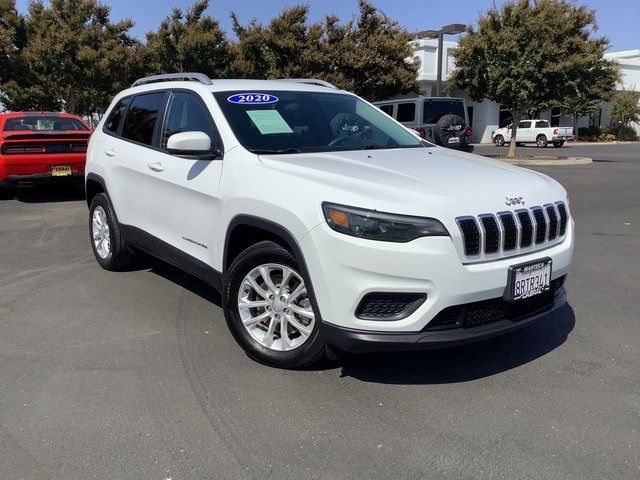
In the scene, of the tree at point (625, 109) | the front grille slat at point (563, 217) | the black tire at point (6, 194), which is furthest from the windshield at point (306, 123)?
the tree at point (625, 109)

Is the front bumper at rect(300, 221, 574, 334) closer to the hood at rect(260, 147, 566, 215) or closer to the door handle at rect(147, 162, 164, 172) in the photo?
the hood at rect(260, 147, 566, 215)

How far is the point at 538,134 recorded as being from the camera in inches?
1432

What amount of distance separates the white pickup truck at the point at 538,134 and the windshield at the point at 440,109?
1881 centimetres

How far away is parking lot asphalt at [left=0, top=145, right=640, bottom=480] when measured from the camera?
2816 millimetres

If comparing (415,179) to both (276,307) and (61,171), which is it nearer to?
(276,307)

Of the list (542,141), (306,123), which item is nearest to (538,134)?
(542,141)

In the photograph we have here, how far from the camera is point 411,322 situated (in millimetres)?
3166

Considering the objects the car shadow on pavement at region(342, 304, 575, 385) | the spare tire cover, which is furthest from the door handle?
the spare tire cover

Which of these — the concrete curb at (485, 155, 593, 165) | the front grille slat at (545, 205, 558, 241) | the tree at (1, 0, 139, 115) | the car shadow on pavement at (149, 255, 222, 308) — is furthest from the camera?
the tree at (1, 0, 139, 115)

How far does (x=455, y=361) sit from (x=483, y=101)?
3098 cm

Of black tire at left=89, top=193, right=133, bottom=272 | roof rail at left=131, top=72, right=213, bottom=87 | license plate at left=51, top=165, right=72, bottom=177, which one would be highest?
roof rail at left=131, top=72, right=213, bottom=87

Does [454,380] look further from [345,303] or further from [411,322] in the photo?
[345,303]

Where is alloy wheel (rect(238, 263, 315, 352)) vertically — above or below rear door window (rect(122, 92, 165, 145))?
below

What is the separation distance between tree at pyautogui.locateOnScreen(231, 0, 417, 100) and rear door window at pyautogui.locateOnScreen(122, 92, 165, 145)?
648 inches
